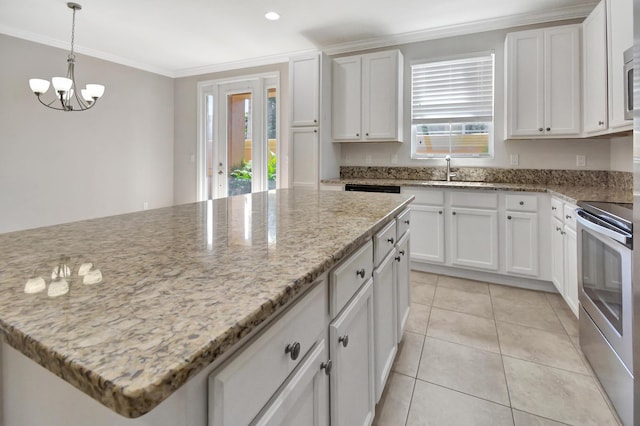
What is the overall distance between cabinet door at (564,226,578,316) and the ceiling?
7.41ft

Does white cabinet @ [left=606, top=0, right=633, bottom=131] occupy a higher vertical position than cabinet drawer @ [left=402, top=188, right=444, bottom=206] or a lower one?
higher

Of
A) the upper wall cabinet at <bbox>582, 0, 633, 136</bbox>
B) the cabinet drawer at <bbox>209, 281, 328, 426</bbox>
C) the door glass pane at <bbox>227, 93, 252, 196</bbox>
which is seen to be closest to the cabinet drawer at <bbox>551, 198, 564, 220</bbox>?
the upper wall cabinet at <bbox>582, 0, 633, 136</bbox>

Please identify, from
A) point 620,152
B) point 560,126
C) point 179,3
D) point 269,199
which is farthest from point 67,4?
point 620,152

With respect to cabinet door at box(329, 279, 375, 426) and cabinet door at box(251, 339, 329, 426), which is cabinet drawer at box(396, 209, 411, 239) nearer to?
cabinet door at box(329, 279, 375, 426)

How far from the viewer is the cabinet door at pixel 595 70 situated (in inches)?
99.6

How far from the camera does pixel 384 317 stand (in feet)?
4.97

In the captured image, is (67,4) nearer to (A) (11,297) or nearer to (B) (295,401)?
(A) (11,297)

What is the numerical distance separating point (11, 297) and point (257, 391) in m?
0.45

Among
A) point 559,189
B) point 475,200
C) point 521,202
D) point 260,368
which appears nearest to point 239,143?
point 475,200

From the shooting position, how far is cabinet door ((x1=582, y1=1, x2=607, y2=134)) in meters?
2.53

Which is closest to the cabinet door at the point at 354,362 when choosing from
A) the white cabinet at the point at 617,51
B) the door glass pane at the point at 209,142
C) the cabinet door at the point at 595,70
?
the white cabinet at the point at 617,51

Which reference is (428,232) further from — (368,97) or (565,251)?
(368,97)

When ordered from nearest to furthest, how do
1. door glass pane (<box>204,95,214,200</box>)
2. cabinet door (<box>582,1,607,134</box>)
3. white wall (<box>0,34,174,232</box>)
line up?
1. cabinet door (<box>582,1,607,134</box>)
2. white wall (<box>0,34,174,232</box>)
3. door glass pane (<box>204,95,214,200</box>)

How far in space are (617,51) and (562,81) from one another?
762 millimetres
